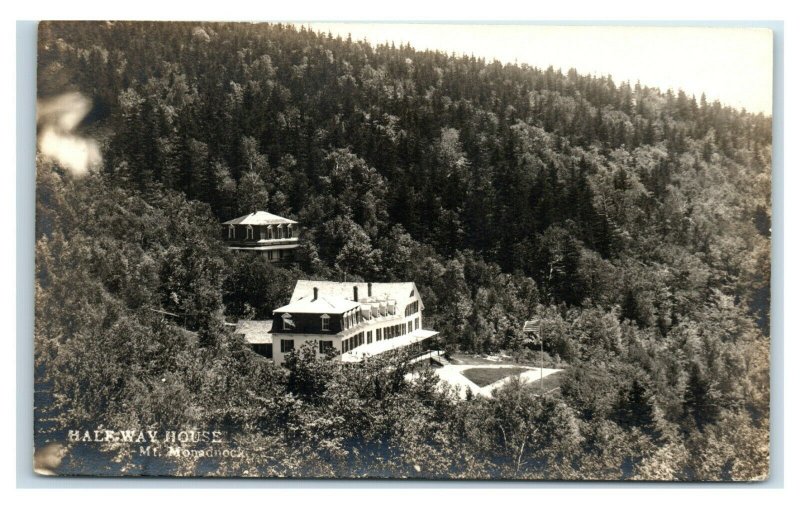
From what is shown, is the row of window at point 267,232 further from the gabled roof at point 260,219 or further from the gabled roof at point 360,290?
the gabled roof at point 360,290

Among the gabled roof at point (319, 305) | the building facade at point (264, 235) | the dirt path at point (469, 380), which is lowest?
the dirt path at point (469, 380)

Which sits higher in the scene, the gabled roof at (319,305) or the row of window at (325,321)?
the gabled roof at (319,305)

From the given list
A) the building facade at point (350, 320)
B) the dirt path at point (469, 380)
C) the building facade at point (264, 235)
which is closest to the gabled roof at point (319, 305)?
the building facade at point (350, 320)

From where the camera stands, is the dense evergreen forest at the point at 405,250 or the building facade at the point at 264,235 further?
the building facade at the point at 264,235

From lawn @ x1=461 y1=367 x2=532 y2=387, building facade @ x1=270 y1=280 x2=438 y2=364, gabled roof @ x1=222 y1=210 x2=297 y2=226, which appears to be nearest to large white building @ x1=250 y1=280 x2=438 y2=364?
building facade @ x1=270 y1=280 x2=438 y2=364

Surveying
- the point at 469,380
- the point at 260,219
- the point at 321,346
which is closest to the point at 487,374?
the point at 469,380

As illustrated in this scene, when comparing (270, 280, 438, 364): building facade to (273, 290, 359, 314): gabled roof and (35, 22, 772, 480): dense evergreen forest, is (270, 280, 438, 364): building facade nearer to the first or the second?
(273, 290, 359, 314): gabled roof

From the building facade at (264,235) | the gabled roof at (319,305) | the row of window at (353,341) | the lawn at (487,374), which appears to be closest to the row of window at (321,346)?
the row of window at (353,341)

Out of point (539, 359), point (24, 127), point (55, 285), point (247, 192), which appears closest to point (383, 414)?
point (539, 359)
